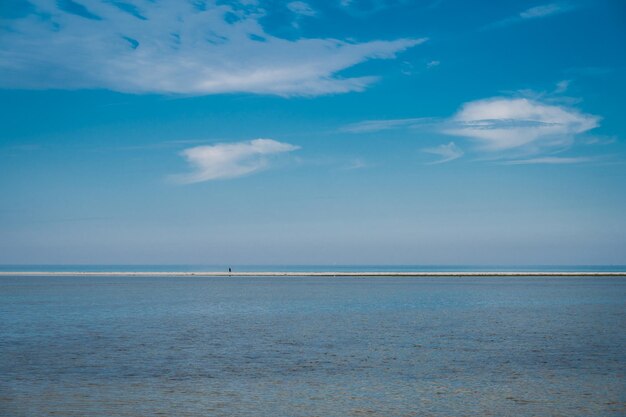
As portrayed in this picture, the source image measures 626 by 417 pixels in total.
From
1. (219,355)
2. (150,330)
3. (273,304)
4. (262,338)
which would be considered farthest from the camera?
(273,304)

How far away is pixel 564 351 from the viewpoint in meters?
31.1

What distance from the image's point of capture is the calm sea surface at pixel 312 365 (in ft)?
64.7

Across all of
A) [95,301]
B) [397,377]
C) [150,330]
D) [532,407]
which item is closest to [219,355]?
[397,377]

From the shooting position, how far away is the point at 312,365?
88.2 feet

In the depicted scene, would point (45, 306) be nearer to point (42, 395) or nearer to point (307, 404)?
point (42, 395)

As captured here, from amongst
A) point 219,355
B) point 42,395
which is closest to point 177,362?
point 219,355

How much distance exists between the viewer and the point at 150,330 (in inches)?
1581

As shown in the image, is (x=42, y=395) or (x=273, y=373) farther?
(x=273, y=373)

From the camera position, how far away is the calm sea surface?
19.7 m

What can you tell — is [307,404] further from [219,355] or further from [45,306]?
[45,306]

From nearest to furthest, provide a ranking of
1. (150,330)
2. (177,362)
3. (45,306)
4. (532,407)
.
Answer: (532,407), (177,362), (150,330), (45,306)

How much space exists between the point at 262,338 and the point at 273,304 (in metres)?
29.6

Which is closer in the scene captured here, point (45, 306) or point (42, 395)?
point (42, 395)

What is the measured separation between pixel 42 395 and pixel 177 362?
7706mm
